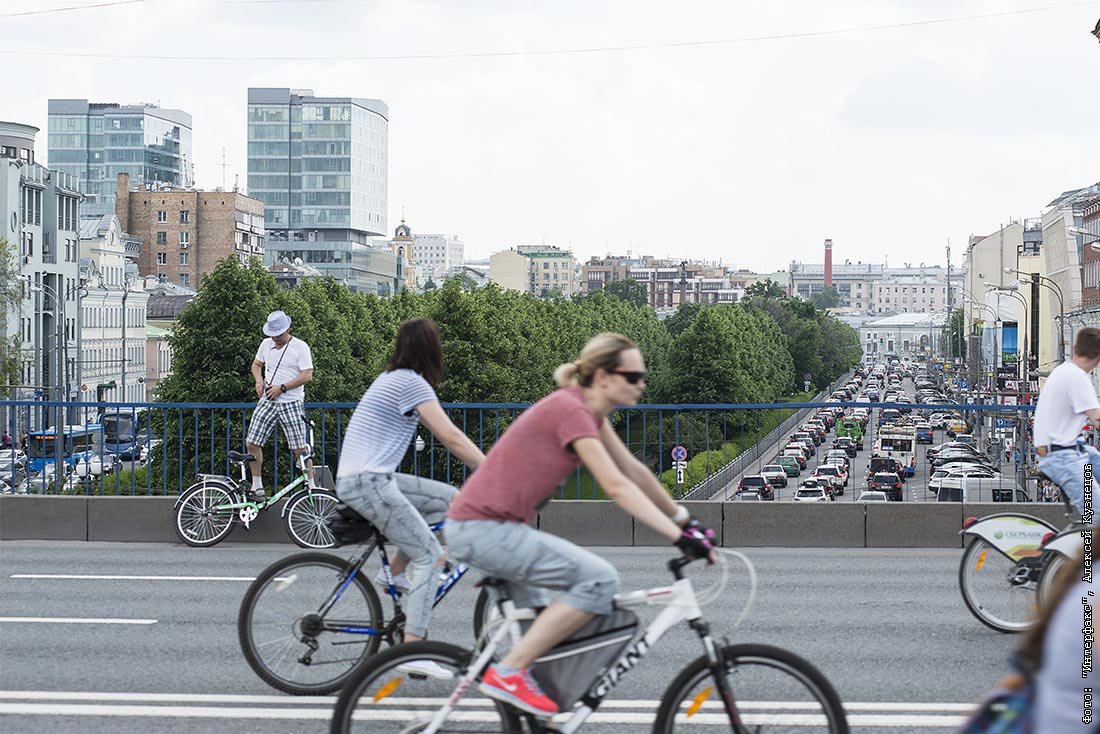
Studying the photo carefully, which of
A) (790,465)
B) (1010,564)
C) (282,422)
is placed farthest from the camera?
(790,465)

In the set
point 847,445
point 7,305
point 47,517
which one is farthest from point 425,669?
point 7,305

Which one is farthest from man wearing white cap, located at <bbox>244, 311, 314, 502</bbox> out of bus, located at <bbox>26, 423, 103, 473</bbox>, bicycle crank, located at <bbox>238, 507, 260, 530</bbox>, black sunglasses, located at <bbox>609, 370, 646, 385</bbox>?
black sunglasses, located at <bbox>609, 370, 646, 385</bbox>

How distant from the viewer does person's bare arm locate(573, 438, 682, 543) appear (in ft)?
18.0

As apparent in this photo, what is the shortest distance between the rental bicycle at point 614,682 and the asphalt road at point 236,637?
4.34ft

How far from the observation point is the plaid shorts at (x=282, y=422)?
1318 cm

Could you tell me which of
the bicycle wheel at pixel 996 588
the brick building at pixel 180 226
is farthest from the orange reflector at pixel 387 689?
the brick building at pixel 180 226

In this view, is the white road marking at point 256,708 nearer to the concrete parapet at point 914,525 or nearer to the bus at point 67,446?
the concrete parapet at point 914,525

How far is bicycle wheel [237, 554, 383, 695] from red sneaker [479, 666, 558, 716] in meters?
2.04

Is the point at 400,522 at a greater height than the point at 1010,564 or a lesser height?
greater

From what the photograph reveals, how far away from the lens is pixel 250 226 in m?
179

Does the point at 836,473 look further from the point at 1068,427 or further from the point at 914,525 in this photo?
the point at 1068,427

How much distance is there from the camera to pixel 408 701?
231 inches

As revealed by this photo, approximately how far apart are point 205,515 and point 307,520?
3.50ft

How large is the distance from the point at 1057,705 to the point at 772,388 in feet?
357
